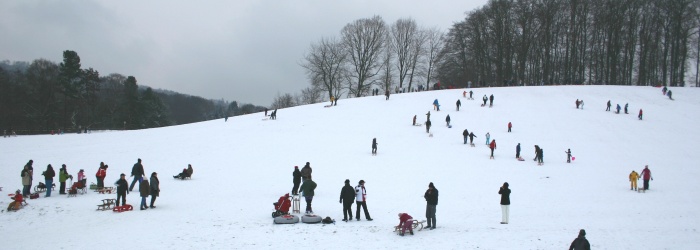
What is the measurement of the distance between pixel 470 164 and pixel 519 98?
23515 millimetres

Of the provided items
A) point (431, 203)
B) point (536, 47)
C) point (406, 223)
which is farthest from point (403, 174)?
point (536, 47)

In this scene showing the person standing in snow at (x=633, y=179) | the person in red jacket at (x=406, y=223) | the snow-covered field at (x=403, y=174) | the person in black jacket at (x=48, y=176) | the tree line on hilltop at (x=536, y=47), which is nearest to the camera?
the person in red jacket at (x=406, y=223)

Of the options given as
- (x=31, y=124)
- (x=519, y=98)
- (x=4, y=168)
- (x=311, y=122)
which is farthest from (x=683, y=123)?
(x=31, y=124)

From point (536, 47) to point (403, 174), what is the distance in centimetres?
5050

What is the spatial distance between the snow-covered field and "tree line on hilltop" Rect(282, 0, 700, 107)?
11.2 meters

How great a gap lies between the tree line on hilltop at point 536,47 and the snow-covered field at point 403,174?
11.2 m

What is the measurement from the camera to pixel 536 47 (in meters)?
65.3

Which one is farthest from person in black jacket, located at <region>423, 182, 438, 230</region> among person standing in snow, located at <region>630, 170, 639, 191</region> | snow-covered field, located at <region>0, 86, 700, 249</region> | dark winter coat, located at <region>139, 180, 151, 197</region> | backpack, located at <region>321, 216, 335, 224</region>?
person standing in snow, located at <region>630, 170, 639, 191</region>

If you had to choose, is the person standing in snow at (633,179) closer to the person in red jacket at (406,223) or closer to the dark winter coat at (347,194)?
the person in red jacket at (406,223)

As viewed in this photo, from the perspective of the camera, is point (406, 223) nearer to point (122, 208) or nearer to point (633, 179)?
point (122, 208)

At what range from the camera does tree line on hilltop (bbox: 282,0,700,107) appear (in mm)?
58062

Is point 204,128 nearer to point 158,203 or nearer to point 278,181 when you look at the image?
point 278,181

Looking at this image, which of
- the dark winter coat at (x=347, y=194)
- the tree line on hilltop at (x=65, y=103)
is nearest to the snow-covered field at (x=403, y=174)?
the dark winter coat at (x=347, y=194)

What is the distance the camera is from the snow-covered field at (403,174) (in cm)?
1260
